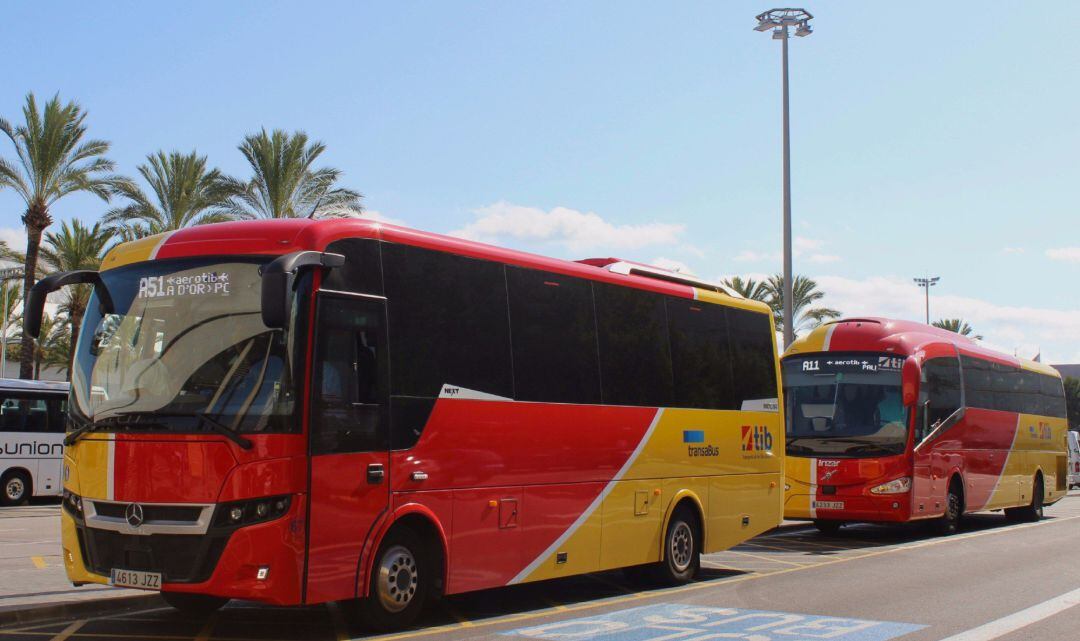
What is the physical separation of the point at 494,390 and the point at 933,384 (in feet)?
39.3

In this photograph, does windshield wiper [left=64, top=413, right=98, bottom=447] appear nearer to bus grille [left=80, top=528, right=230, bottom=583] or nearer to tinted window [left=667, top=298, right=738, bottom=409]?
bus grille [left=80, top=528, right=230, bottom=583]

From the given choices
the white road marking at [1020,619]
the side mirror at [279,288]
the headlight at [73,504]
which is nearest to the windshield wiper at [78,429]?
the headlight at [73,504]

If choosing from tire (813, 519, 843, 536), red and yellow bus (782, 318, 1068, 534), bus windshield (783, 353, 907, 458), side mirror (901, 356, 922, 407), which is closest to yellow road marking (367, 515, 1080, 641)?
red and yellow bus (782, 318, 1068, 534)

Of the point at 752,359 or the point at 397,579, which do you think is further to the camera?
the point at 752,359

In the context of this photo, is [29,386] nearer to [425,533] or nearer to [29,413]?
[29,413]

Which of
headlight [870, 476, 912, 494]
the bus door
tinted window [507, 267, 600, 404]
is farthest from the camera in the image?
headlight [870, 476, 912, 494]

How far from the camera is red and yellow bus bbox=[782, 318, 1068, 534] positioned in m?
18.8

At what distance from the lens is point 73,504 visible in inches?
360

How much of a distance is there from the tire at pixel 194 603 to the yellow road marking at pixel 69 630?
2.39 ft

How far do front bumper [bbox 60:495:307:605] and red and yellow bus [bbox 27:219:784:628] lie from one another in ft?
0.05

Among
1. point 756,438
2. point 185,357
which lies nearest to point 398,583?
point 185,357

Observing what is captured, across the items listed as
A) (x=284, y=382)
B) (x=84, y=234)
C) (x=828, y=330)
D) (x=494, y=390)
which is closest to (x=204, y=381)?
(x=284, y=382)

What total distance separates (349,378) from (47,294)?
279 centimetres

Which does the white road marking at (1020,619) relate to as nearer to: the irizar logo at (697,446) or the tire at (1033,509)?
the irizar logo at (697,446)
